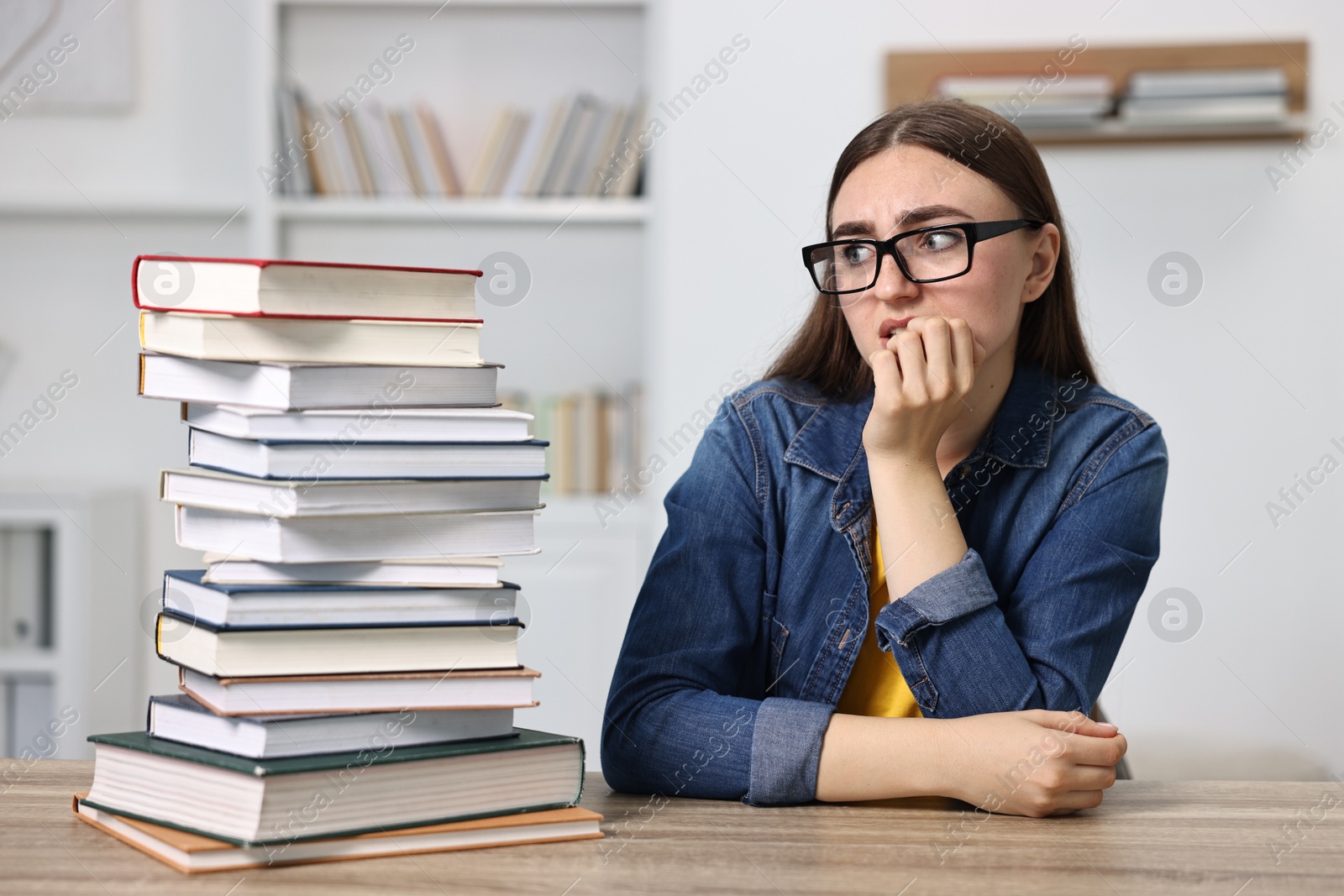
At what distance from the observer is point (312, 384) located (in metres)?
0.84

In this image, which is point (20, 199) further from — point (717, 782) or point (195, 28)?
point (717, 782)

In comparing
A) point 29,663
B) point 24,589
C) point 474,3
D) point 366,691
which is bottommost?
point 29,663

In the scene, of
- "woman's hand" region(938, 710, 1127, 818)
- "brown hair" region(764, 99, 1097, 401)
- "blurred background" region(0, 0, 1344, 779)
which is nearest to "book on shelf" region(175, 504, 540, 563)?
"woman's hand" region(938, 710, 1127, 818)

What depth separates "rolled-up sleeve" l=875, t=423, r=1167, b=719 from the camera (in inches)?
45.4

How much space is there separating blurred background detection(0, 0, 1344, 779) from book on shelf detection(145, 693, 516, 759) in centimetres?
188

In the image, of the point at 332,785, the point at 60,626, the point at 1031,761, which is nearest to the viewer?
the point at 332,785

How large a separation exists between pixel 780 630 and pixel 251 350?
681 mm

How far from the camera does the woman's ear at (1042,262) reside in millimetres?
1406

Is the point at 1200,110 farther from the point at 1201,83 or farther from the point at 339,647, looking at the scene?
the point at 339,647

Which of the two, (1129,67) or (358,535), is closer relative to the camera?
(358,535)

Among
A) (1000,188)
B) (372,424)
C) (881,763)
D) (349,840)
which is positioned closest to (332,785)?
(349,840)

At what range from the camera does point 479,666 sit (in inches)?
34.3

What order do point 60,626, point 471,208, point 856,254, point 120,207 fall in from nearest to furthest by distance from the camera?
point 856,254, point 60,626, point 471,208, point 120,207

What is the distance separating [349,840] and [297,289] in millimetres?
378
